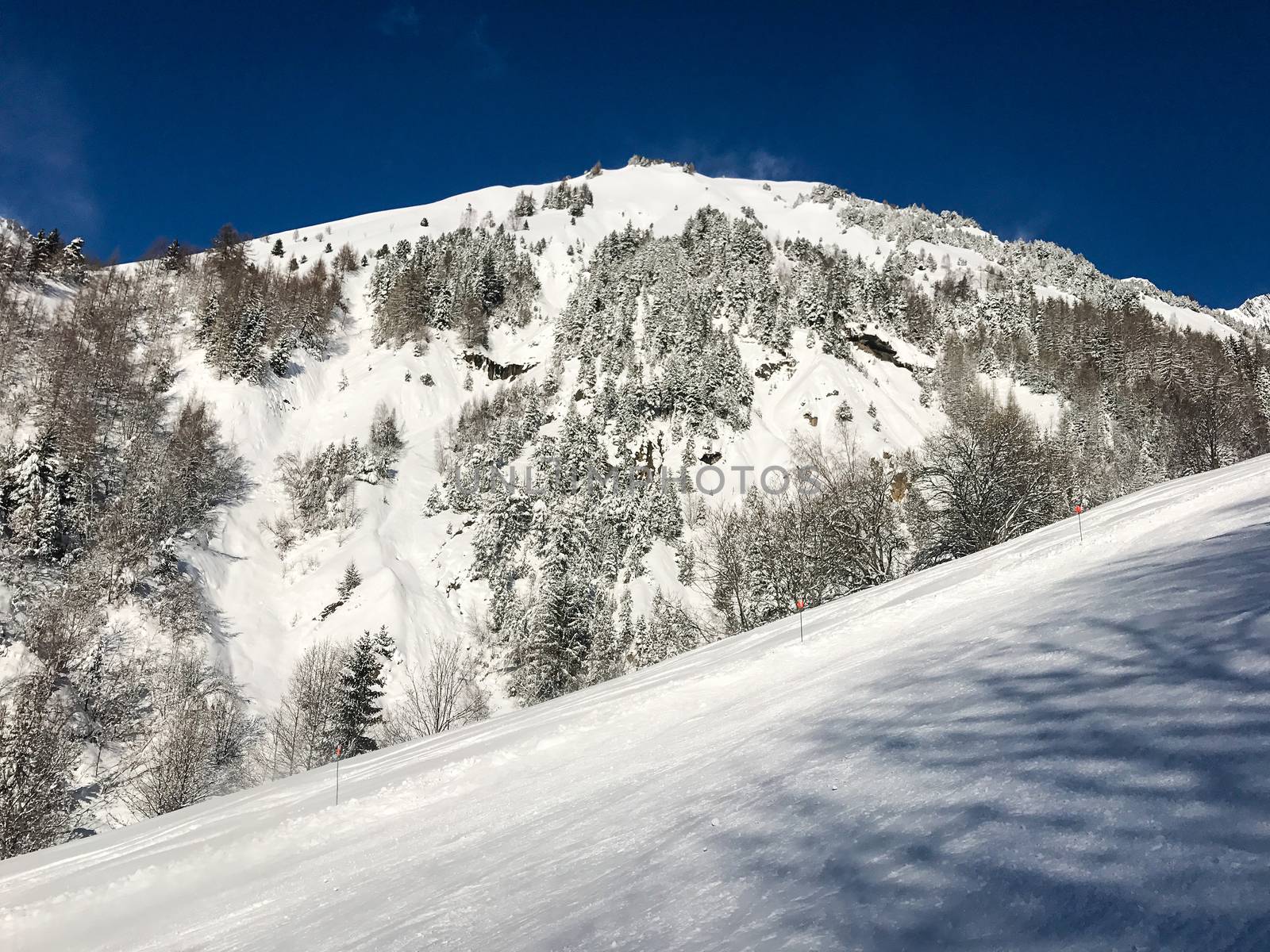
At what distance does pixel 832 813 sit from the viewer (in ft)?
8.89

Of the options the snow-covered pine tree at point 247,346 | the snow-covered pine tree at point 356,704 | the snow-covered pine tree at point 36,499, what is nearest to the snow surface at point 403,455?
the snow-covered pine tree at point 247,346

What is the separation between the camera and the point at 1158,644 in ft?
11.2

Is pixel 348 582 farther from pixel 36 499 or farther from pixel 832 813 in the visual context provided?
pixel 832 813

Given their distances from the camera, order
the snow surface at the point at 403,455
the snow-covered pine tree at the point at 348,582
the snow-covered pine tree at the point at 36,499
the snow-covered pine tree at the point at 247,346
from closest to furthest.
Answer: the snow-covered pine tree at the point at 36,499 → the snow surface at the point at 403,455 → the snow-covered pine tree at the point at 348,582 → the snow-covered pine tree at the point at 247,346

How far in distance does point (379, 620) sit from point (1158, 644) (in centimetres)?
4949

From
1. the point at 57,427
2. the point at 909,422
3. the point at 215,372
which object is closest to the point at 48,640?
the point at 57,427

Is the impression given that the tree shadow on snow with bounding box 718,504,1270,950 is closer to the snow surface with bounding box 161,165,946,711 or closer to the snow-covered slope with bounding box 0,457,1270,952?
the snow-covered slope with bounding box 0,457,1270,952

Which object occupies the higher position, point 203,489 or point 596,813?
point 203,489

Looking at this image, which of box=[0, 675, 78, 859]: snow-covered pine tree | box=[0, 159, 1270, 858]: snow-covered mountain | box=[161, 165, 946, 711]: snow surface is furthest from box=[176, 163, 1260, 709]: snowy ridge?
box=[0, 675, 78, 859]: snow-covered pine tree

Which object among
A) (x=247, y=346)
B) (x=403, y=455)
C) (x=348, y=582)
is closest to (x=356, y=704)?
(x=348, y=582)

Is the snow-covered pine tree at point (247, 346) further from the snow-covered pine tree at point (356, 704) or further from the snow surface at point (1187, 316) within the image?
the snow surface at point (1187, 316)

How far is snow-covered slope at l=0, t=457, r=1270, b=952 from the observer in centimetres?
170

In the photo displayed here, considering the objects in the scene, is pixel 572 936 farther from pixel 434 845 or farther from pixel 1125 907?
pixel 434 845

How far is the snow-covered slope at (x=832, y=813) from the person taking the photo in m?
1.70
